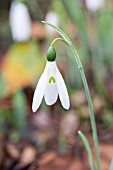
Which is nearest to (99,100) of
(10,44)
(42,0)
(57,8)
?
(57,8)

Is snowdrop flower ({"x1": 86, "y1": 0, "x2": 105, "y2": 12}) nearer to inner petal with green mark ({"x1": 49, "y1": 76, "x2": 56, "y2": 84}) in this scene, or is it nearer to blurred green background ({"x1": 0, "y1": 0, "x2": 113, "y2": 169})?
blurred green background ({"x1": 0, "y1": 0, "x2": 113, "y2": 169})

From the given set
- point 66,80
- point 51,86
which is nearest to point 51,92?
point 51,86

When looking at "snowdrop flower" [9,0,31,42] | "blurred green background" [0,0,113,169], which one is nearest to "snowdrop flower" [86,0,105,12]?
"blurred green background" [0,0,113,169]

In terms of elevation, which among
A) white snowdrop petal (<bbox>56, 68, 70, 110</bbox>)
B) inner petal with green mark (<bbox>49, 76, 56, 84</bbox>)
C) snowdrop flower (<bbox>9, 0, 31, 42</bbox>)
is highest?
snowdrop flower (<bbox>9, 0, 31, 42</bbox>)

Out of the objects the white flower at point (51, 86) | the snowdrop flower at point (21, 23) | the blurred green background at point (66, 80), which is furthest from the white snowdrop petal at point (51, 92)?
the snowdrop flower at point (21, 23)

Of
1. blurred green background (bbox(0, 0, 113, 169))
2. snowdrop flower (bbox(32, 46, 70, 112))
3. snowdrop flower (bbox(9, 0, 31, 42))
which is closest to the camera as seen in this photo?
snowdrop flower (bbox(32, 46, 70, 112))

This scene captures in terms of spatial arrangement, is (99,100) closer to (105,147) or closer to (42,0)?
(105,147)

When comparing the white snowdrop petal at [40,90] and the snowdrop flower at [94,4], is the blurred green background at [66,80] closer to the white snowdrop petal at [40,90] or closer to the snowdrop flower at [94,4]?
the snowdrop flower at [94,4]

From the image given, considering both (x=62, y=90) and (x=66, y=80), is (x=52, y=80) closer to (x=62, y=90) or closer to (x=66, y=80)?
(x=62, y=90)
